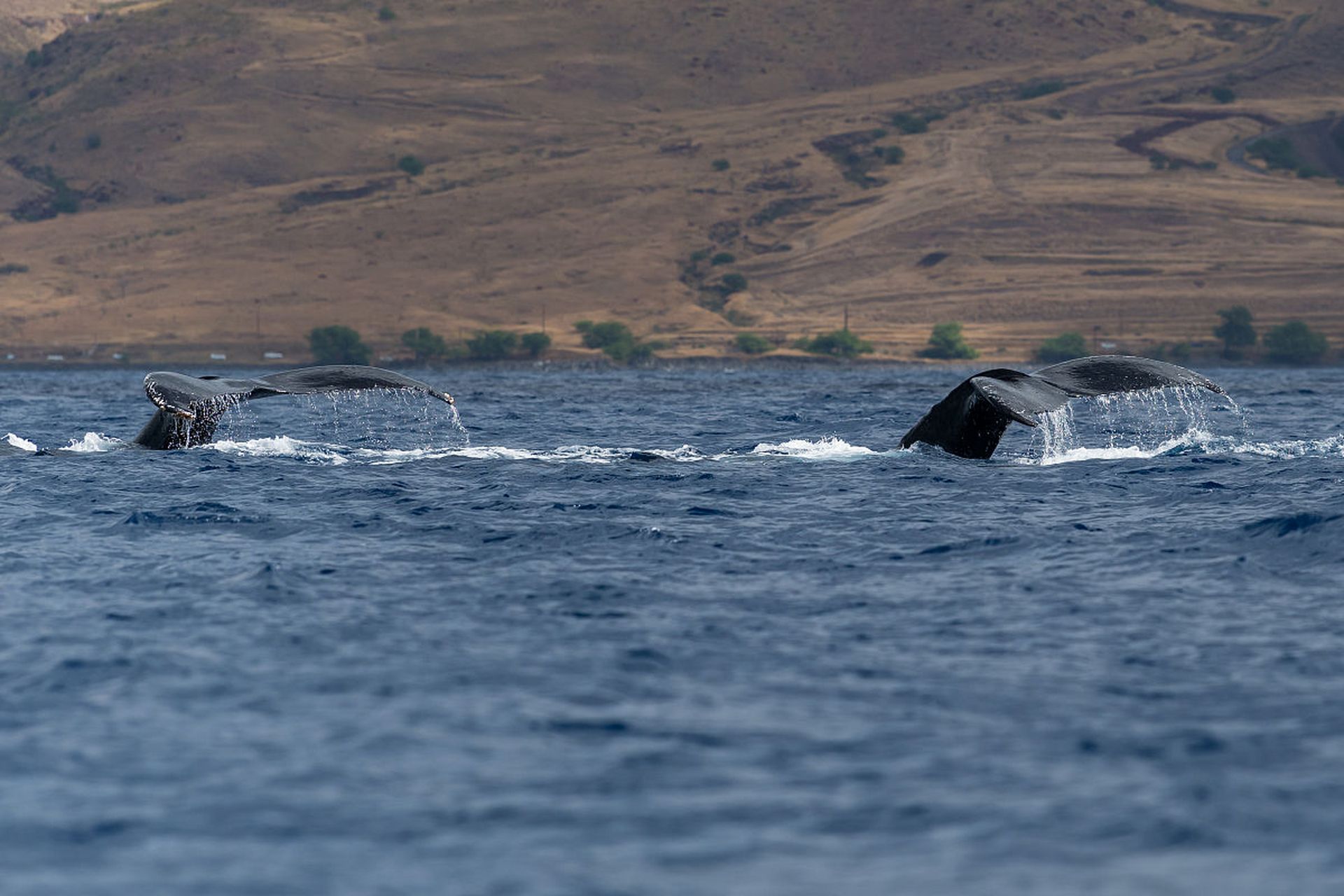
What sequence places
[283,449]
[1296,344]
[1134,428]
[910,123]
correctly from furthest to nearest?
[910,123], [1296,344], [1134,428], [283,449]

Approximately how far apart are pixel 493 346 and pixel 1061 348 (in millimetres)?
42820

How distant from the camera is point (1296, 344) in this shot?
109 metres

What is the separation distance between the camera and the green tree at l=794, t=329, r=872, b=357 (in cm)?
11306

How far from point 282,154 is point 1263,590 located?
16396cm

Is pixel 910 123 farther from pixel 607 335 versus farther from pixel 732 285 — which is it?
pixel 607 335

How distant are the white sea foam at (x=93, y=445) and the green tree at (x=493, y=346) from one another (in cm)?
8694

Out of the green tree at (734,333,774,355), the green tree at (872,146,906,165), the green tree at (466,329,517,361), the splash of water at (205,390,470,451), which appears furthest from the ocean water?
the green tree at (872,146,906,165)

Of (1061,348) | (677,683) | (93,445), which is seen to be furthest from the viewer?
(1061,348)

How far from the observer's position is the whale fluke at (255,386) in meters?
19.8

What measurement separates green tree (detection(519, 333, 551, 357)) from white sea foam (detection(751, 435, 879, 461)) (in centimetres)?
9017

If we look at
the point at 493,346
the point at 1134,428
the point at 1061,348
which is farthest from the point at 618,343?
the point at 1134,428

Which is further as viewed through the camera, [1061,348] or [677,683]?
[1061,348]

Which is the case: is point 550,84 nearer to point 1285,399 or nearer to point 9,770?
point 1285,399

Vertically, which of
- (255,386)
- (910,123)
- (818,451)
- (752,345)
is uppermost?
(910,123)
